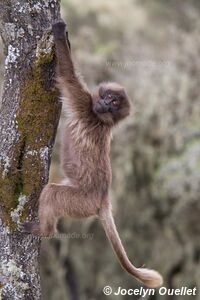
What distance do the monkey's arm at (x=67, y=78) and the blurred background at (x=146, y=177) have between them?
6.27 meters

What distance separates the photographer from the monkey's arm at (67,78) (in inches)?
208

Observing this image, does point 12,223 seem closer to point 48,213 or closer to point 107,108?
point 48,213

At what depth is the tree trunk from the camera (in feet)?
17.3

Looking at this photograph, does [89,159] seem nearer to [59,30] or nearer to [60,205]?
[60,205]

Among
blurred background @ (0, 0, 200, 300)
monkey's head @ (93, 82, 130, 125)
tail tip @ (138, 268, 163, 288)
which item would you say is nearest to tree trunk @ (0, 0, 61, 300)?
monkey's head @ (93, 82, 130, 125)

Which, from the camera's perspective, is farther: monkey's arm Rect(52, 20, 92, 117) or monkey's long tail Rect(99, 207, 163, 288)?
monkey's long tail Rect(99, 207, 163, 288)

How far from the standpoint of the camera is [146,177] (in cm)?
1401

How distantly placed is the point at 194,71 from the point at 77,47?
2330 mm

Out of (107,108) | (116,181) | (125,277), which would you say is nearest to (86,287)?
(125,277)

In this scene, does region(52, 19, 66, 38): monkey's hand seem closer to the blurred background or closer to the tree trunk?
the tree trunk

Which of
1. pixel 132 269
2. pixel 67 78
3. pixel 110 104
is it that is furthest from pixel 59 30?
pixel 132 269

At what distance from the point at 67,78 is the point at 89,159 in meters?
0.81

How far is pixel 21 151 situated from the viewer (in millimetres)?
5359

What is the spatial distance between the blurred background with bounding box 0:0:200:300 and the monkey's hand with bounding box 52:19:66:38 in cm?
700
